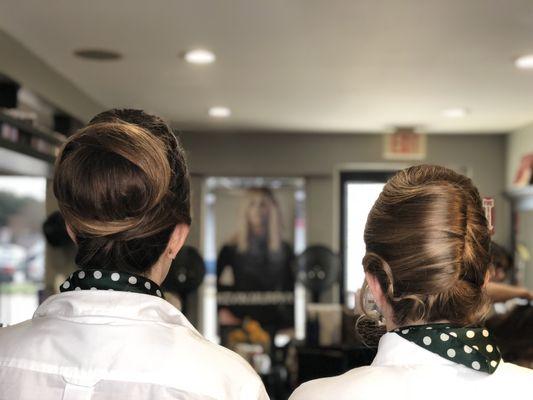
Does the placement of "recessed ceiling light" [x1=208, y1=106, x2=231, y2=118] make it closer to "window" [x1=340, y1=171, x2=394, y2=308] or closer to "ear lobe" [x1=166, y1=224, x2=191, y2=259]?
"window" [x1=340, y1=171, x2=394, y2=308]

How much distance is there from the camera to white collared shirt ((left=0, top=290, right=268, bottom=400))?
1.24 m

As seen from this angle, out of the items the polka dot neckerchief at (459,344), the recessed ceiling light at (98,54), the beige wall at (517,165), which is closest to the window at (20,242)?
the recessed ceiling light at (98,54)

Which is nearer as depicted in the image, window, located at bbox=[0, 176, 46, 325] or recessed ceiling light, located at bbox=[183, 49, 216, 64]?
recessed ceiling light, located at bbox=[183, 49, 216, 64]

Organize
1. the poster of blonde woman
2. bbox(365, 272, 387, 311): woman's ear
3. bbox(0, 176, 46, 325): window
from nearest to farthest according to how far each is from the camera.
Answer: bbox(365, 272, 387, 311): woman's ear < bbox(0, 176, 46, 325): window < the poster of blonde woman

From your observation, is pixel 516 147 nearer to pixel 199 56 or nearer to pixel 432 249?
pixel 199 56

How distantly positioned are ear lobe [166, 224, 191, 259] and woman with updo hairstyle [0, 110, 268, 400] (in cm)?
2

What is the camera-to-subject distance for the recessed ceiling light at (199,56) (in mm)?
4273

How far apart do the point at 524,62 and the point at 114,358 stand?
12.6ft

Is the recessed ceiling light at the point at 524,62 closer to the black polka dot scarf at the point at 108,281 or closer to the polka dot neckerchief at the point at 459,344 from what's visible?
the polka dot neckerchief at the point at 459,344

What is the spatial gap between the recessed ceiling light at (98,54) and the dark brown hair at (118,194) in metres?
3.13

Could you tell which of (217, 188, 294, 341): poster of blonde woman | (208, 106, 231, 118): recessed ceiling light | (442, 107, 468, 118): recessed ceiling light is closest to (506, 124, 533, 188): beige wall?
(442, 107, 468, 118): recessed ceiling light

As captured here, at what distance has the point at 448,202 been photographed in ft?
4.19

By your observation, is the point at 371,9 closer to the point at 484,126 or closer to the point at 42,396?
the point at 42,396

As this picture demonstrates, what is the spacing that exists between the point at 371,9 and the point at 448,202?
7.63 feet
